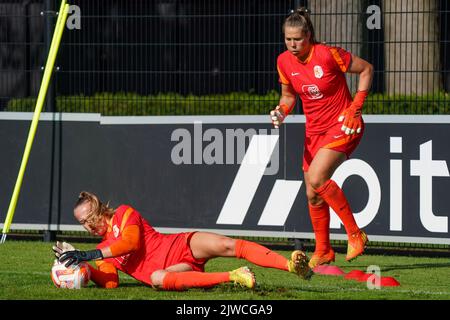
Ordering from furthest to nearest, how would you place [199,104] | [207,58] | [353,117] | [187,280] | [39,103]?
[199,104], [207,58], [39,103], [353,117], [187,280]

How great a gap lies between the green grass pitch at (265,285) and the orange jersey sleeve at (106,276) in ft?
0.28

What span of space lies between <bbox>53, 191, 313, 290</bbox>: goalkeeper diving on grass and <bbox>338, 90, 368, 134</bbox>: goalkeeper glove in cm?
172

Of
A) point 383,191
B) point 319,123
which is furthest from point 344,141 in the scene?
point 383,191

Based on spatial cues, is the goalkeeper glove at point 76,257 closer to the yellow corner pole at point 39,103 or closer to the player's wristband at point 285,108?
the player's wristband at point 285,108

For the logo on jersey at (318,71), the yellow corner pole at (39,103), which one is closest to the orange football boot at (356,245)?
the logo on jersey at (318,71)

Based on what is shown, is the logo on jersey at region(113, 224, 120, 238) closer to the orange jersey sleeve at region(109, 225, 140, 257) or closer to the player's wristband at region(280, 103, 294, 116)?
the orange jersey sleeve at region(109, 225, 140, 257)

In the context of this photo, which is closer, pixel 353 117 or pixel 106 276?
pixel 106 276

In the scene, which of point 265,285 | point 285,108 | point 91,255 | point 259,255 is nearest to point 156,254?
point 91,255

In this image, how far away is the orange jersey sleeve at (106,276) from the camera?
32.8 ft

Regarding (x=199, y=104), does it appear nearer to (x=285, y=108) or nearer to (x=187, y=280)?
(x=285, y=108)

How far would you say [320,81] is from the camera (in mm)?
11062

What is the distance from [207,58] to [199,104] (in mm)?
1245

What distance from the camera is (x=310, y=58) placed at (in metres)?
11.0

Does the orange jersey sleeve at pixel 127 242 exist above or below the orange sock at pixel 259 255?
above
